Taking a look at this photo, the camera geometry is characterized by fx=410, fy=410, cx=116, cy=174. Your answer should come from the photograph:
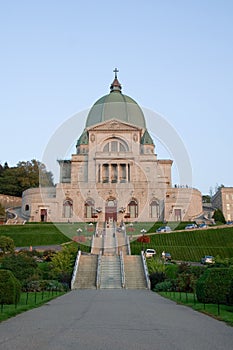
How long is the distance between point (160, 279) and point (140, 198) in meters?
38.7

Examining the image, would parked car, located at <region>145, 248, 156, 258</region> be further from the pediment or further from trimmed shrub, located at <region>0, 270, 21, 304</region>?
the pediment

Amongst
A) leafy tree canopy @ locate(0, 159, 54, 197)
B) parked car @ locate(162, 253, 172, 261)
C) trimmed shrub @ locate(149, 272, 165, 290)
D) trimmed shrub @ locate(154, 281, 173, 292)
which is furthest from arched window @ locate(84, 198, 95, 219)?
trimmed shrub @ locate(154, 281, 173, 292)

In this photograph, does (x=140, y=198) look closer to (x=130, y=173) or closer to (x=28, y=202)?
(x=130, y=173)

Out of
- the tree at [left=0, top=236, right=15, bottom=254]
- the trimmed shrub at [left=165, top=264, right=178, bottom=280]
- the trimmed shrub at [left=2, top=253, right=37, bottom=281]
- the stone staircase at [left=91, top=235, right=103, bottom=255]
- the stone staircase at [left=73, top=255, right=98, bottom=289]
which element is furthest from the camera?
the stone staircase at [left=91, top=235, right=103, bottom=255]

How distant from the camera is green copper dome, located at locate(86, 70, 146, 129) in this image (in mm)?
80125

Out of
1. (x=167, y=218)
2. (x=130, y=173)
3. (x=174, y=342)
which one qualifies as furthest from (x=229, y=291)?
(x=130, y=173)

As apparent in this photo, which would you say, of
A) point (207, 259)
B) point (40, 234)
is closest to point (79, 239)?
point (40, 234)

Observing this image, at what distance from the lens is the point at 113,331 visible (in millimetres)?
9992

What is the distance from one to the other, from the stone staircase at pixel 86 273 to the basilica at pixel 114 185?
1155 inches

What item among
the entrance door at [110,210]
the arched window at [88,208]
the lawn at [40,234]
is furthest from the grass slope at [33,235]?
the entrance door at [110,210]

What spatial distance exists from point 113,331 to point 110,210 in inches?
2258

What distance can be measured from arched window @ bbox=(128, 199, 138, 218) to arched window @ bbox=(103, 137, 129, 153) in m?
10.9

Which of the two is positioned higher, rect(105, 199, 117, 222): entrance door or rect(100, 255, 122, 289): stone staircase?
rect(105, 199, 117, 222): entrance door

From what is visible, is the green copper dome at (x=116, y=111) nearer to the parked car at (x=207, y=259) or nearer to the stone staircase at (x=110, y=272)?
the parked car at (x=207, y=259)
